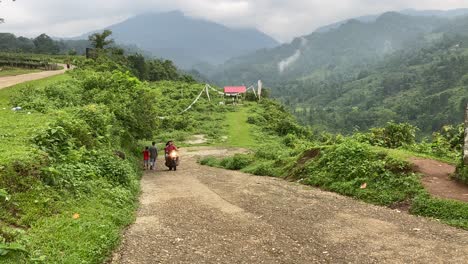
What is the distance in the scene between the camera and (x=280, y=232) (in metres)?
10.3

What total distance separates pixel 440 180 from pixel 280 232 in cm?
628

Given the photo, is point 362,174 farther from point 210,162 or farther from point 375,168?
point 210,162

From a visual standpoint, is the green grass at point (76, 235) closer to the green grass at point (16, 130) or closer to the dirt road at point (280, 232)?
the dirt road at point (280, 232)

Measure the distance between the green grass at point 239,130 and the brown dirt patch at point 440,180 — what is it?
25075mm

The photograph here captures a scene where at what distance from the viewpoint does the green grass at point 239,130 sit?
133 feet

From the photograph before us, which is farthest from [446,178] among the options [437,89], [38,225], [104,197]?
[437,89]

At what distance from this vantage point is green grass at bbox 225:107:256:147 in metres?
40.4

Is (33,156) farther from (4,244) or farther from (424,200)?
(424,200)

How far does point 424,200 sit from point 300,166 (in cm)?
686

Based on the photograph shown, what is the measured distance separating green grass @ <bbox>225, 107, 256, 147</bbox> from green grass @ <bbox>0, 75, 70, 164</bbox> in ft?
74.8

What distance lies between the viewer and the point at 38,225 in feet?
27.9

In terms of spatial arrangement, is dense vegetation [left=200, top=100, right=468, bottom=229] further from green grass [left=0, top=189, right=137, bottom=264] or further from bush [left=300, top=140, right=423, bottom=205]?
green grass [left=0, top=189, right=137, bottom=264]

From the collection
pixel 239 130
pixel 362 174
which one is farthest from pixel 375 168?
pixel 239 130

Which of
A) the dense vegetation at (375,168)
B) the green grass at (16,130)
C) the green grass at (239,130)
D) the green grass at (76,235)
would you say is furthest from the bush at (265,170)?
the green grass at (239,130)
